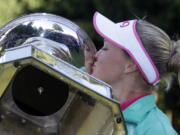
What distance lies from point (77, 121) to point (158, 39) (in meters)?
0.84

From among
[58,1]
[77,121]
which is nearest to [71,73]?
[77,121]

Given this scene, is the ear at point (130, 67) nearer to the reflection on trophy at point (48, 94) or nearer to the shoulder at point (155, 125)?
the shoulder at point (155, 125)

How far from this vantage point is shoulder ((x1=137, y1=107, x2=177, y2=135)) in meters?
2.21

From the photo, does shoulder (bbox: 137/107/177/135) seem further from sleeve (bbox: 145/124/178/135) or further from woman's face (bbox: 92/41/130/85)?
woman's face (bbox: 92/41/130/85)

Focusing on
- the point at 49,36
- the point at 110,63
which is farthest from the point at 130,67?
the point at 49,36

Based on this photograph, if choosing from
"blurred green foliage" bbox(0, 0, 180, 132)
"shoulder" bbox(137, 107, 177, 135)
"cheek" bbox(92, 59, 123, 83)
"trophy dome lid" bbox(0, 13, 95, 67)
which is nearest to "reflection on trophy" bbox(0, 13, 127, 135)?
"trophy dome lid" bbox(0, 13, 95, 67)

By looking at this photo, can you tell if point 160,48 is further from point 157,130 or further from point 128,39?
point 157,130

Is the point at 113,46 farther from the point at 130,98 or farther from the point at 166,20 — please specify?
the point at 166,20

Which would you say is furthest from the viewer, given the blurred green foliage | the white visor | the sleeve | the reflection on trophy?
the blurred green foliage

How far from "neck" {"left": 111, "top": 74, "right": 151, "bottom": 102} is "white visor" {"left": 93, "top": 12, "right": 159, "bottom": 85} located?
0.08 m

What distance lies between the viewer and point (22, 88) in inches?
67.7

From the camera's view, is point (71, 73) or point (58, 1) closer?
point (71, 73)

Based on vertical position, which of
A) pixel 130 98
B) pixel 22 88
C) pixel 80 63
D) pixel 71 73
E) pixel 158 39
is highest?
pixel 71 73

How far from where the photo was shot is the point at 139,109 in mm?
2377
